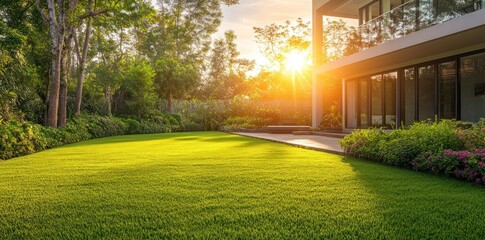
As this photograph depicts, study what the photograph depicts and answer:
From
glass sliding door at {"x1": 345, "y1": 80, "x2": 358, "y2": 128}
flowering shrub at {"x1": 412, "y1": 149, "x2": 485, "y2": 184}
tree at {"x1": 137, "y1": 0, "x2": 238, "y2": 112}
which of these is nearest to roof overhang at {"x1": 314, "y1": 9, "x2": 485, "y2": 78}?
glass sliding door at {"x1": 345, "y1": 80, "x2": 358, "y2": 128}

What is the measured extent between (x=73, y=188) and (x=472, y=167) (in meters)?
4.55

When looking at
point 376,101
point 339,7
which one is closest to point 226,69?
point 339,7

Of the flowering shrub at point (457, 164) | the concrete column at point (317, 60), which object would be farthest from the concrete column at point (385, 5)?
the flowering shrub at point (457, 164)

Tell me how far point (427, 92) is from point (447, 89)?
0.74m

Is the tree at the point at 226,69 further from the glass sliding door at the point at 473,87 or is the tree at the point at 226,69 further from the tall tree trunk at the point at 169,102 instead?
the glass sliding door at the point at 473,87

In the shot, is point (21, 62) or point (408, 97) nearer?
point (21, 62)

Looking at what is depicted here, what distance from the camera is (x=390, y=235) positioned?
7.79ft

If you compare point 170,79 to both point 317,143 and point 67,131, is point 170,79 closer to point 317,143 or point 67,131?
point 67,131

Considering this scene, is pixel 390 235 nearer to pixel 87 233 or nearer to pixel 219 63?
pixel 87 233

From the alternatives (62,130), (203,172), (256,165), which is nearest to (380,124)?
(256,165)

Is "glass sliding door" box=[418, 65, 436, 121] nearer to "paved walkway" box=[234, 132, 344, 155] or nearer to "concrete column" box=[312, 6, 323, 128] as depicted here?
"paved walkway" box=[234, 132, 344, 155]

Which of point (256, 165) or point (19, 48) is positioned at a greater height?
point (19, 48)

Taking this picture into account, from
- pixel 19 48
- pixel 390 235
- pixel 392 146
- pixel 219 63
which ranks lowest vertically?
pixel 390 235

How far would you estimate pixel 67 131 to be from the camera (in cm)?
1160
